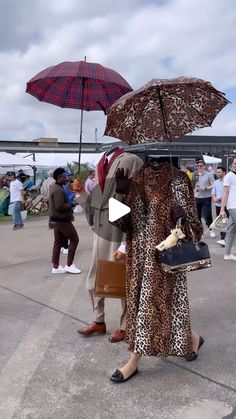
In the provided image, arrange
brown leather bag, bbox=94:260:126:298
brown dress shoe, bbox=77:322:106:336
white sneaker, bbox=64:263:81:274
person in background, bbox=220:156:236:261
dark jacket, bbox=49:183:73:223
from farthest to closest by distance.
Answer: person in background, bbox=220:156:236:261 < white sneaker, bbox=64:263:81:274 < dark jacket, bbox=49:183:73:223 < brown dress shoe, bbox=77:322:106:336 < brown leather bag, bbox=94:260:126:298

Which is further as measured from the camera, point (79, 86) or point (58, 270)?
point (58, 270)

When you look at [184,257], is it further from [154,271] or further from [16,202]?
[16,202]

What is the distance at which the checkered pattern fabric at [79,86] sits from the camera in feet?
13.7

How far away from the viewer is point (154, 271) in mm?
3053

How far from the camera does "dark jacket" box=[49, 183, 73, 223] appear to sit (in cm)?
617

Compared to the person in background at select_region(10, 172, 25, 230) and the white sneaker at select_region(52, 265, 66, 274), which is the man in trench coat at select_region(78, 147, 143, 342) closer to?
the white sneaker at select_region(52, 265, 66, 274)

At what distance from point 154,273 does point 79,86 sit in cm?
240

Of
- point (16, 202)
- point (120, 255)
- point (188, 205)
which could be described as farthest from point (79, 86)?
point (16, 202)

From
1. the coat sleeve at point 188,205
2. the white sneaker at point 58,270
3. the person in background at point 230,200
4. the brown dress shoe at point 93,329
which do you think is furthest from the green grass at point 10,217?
the coat sleeve at point 188,205

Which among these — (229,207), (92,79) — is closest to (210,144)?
(229,207)

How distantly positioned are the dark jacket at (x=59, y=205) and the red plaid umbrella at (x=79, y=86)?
5.33 ft

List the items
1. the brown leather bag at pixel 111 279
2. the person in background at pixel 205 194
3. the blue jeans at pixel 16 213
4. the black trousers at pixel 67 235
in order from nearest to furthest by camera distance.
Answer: the brown leather bag at pixel 111 279 < the black trousers at pixel 67 235 < the person in background at pixel 205 194 < the blue jeans at pixel 16 213

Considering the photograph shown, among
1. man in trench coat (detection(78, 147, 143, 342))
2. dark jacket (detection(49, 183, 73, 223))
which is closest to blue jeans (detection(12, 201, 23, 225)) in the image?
dark jacket (detection(49, 183, 73, 223))

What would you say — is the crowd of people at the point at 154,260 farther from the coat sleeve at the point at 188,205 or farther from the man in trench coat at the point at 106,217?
the man in trench coat at the point at 106,217
